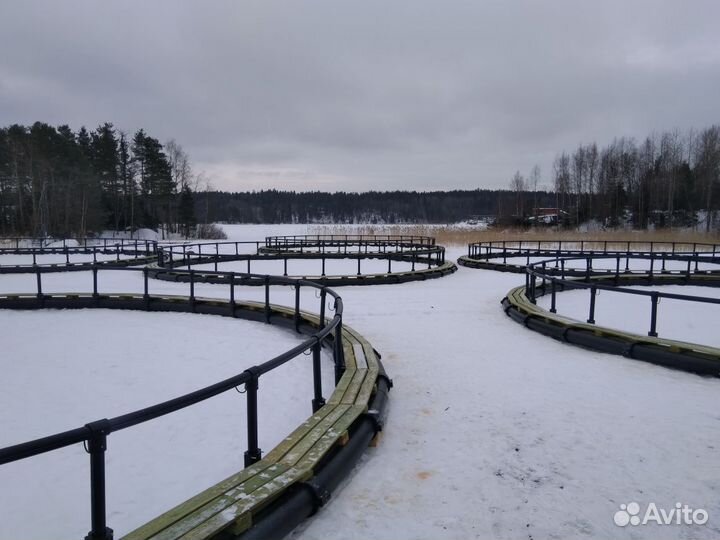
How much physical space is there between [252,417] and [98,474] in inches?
48.0

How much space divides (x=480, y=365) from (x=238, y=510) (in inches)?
183

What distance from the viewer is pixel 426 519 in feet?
10.5

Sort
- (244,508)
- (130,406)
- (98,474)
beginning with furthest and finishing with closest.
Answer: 1. (130,406)
2. (244,508)
3. (98,474)

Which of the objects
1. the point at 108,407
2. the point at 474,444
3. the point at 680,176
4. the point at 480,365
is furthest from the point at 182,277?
the point at 680,176

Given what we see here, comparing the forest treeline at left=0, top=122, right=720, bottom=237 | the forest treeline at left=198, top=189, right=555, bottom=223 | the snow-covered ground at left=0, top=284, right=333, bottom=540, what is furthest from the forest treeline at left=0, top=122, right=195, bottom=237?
the forest treeline at left=198, top=189, right=555, bottom=223

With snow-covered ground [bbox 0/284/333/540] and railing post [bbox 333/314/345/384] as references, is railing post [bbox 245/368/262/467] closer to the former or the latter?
snow-covered ground [bbox 0/284/333/540]

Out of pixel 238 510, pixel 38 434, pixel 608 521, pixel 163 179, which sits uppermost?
pixel 163 179

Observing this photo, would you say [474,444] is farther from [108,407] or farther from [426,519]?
[108,407]

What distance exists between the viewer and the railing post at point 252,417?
3359 mm

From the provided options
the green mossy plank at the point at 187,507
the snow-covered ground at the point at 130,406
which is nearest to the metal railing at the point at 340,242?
the snow-covered ground at the point at 130,406

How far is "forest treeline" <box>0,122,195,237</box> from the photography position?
48.6 metres

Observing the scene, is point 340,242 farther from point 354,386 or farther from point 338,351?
point 354,386

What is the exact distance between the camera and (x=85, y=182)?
50.7m

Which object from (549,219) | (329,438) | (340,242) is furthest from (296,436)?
(549,219)
